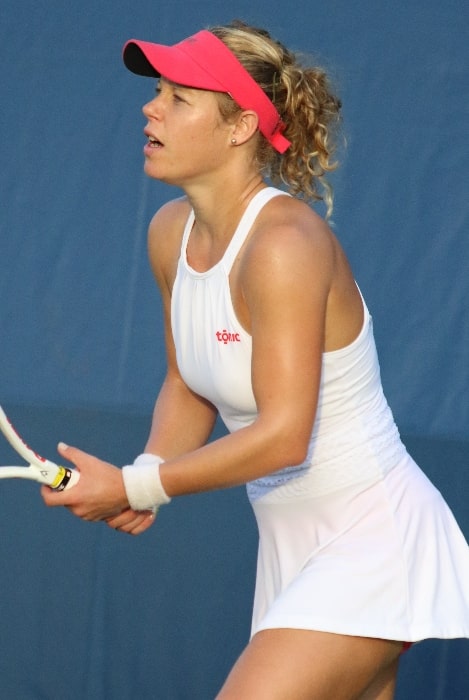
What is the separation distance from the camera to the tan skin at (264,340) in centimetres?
238

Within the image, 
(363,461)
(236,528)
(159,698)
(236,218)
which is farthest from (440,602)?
(236,528)

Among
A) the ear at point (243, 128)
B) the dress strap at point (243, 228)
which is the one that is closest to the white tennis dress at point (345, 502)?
the dress strap at point (243, 228)

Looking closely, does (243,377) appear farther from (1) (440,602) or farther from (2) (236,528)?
(2) (236,528)

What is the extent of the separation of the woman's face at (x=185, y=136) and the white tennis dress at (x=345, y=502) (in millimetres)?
121

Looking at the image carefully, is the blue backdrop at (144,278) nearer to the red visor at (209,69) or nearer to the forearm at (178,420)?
the forearm at (178,420)

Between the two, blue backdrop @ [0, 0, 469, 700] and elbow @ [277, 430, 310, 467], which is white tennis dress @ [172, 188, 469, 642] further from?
blue backdrop @ [0, 0, 469, 700]

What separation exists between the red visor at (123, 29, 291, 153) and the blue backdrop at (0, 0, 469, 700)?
1.52m

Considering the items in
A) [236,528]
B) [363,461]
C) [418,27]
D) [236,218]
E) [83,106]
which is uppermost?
[418,27]

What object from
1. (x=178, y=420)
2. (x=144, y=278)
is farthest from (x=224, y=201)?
(x=144, y=278)

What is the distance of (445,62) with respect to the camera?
4121mm

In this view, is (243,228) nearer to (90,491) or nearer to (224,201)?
(224,201)

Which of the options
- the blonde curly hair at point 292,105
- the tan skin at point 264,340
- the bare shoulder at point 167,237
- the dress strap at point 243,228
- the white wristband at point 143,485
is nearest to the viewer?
the tan skin at point 264,340

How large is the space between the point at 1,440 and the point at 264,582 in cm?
183

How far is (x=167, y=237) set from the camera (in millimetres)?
2902
